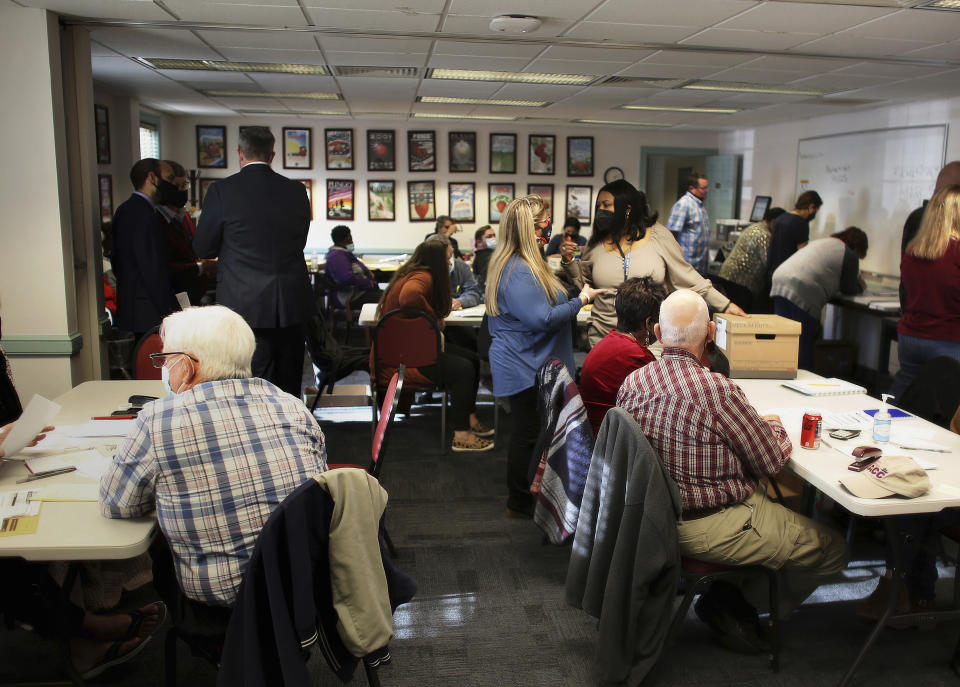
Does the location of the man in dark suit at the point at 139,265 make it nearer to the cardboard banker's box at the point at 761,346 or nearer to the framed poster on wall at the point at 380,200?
the cardboard banker's box at the point at 761,346

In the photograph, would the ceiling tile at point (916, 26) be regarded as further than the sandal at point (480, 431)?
No

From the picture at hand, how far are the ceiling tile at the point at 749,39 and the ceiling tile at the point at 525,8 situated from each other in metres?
0.94

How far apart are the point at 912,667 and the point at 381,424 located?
6.36ft

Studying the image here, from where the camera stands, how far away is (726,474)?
2.25 metres

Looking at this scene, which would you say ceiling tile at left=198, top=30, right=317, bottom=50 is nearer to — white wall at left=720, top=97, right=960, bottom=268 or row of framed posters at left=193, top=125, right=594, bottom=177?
row of framed posters at left=193, top=125, right=594, bottom=177

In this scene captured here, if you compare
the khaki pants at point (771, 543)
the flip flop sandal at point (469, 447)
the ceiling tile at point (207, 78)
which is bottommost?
the flip flop sandal at point (469, 447)

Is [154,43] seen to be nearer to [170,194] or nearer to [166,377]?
[170,194]

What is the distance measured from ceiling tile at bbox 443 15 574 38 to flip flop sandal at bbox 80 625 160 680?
340 cm

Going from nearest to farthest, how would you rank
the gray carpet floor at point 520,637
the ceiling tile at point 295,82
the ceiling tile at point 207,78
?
1. the gray carpet floor at point 520,637
2. the ceiling tile at point 207,78
3. the ceiling tile at point 295,82

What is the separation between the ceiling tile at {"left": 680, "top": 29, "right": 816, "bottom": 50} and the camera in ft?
14.4

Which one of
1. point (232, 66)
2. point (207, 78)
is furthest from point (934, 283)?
point (207, 78)

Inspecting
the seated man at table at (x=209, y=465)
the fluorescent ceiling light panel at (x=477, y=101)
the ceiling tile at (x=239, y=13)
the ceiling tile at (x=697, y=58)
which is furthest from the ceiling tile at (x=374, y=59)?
the seated man at table at (x=209, y=465)

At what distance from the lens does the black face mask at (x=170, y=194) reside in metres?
4.36

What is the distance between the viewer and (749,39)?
4.56 meters
